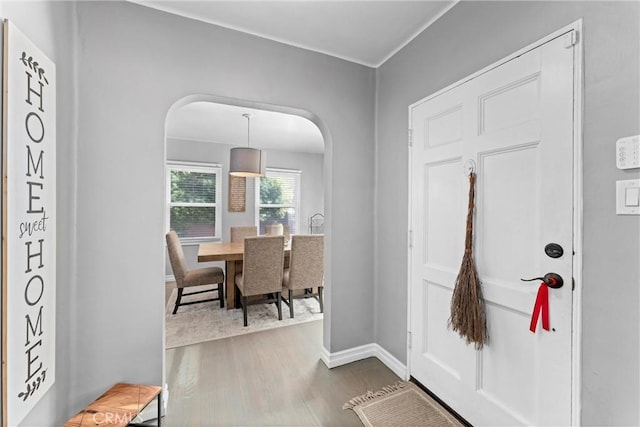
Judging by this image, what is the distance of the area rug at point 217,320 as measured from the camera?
2668mm

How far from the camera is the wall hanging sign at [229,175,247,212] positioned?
516 cm

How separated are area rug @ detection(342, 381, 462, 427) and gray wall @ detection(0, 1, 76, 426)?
5.05 ft

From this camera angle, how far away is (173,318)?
3.05 m

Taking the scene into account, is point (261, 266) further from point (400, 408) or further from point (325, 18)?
point (325, 18)

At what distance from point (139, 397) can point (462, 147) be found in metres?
2.20

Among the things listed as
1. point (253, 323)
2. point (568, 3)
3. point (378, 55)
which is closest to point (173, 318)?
point (253, 323)

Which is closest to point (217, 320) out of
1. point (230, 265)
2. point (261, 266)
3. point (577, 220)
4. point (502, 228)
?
point (230, 265)

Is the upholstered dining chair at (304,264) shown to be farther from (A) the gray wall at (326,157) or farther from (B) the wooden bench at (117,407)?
(B) the wooden bench at (117,407)

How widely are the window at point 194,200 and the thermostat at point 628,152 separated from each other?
5044 millimetres

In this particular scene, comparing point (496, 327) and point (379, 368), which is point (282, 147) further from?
point (496, 327)

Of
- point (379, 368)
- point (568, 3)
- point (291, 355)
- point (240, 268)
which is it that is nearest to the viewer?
point (568, 3)

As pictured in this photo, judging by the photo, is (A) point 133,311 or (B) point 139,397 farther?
(A) point 133,311

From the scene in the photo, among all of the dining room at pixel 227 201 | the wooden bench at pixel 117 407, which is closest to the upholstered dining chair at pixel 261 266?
the dining room at pixel 227 201

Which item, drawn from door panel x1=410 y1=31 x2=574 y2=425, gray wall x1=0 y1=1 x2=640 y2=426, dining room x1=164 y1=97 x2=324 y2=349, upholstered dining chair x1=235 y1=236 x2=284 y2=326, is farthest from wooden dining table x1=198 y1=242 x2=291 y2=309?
door panel x1=410 y1=31 x2=574 y2=425
